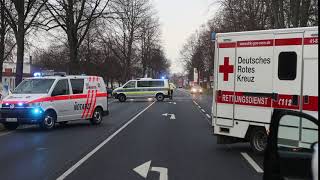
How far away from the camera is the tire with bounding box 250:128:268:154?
485 inches

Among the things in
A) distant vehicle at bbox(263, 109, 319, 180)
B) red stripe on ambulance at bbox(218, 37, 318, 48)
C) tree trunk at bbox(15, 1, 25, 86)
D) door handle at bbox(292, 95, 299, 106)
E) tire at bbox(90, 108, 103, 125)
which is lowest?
tire at bbox(90, 108, 103, 125)

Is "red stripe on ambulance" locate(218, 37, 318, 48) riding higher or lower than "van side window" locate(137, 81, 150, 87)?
higher

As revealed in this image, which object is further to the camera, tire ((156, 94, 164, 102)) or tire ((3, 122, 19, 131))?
tire ((156, 94, 164, 102))

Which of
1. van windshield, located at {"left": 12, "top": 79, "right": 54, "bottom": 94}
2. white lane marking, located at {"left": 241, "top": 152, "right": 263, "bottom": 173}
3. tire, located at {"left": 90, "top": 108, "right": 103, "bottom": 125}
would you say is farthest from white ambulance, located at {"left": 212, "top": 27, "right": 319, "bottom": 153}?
tire, located at {"left": 90, "top": 108, "right": 103, "bottom": 125}

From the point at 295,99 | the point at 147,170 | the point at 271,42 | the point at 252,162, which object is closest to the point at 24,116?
the point at 147,170

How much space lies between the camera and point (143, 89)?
170 feet

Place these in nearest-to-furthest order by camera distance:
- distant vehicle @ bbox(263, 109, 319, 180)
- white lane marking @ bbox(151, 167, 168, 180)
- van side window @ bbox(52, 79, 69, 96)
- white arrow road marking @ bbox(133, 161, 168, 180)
Answer: distant vehicle @ bbox(263, 109, 319, 180) < white lane marking @ bbox(151, 167, 168, 180) < white arrow road marking @ bbox(133, 161, 168, 180) < van side window @ bbox(52, 79, 69, 96)

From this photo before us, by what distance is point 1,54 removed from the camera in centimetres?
4900

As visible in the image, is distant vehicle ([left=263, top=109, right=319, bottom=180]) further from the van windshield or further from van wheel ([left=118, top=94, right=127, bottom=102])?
van wheel ([left=118, top=94, right=127, bottom=102])

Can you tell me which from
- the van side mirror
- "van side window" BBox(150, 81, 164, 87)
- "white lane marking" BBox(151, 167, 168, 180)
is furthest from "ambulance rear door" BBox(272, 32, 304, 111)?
"van side window" BBox(150, 81, 164, 87)

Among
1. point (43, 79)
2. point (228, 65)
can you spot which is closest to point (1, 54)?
point (43, 79)

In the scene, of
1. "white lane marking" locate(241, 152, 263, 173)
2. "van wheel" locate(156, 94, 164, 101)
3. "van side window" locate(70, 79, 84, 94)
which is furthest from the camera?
"van wheel" locate(156, 94, 164, 101)

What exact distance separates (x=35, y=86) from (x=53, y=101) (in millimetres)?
1035

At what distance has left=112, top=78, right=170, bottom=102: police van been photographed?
168ft
